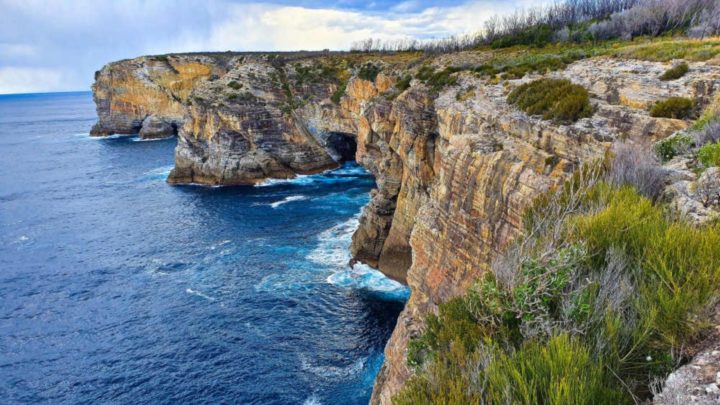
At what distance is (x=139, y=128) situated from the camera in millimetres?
132750

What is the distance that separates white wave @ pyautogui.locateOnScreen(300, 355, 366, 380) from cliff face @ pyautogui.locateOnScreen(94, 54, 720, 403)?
638 cm

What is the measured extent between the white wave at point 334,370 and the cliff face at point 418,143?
638 centimetres

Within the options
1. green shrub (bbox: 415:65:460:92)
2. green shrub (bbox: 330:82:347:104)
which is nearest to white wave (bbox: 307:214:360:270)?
green shrub (bbox: 415:65:460:92)

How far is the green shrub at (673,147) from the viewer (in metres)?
13.0

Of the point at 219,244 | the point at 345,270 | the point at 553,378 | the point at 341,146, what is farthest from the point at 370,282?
the point at 341,146

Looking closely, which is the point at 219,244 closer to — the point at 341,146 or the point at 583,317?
the point at 341,146

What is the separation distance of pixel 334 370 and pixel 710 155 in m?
25.4

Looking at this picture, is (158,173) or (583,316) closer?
(583,316)

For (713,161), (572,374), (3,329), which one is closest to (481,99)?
(713,161)

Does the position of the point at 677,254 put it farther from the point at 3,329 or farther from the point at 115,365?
the point at 3,329

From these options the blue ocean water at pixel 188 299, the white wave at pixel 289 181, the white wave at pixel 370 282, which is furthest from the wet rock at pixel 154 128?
the white wave at pixel 370 282

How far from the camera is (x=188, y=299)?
39.5 meters

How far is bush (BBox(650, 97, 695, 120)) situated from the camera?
17.5m

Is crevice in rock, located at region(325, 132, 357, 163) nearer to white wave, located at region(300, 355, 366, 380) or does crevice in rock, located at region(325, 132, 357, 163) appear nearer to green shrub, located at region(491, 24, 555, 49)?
green shrub, located at region(491, 24, 555, 49)
